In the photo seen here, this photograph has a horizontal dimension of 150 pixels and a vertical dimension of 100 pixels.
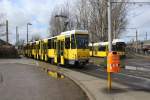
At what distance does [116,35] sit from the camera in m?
75.4

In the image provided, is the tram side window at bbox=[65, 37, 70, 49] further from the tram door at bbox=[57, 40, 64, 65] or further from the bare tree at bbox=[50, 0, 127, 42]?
the bare tree at bbox=[50, 0, 127, 42]

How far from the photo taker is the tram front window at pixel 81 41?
3409 centimetres

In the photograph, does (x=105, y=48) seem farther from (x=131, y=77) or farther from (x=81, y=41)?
(x=131, y=77)

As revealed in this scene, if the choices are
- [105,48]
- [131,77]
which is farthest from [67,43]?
[105,48]

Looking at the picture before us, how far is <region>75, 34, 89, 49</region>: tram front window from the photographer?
112 ft

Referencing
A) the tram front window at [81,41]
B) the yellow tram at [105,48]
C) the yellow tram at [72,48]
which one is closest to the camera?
the yellow tram at [72,48]

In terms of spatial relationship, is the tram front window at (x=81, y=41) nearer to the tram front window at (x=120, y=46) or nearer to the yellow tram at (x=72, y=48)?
the yellow tram at (x=72, y=48)

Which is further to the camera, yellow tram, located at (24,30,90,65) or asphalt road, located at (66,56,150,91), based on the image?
yellow tram, located at (24,30,90,65)

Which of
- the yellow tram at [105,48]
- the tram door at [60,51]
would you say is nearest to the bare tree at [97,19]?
the yellow tram at [105,48]

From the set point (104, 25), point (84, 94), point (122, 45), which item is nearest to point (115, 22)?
point (104, 25)

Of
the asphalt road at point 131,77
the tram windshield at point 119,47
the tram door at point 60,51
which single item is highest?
the tram windshield at point 119,47

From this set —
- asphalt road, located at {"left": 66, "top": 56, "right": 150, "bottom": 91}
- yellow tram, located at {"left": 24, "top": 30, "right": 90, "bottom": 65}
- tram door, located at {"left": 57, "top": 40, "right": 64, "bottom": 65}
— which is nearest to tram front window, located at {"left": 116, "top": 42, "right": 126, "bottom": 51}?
yellow tram, located at {"left": 24, "top": 30, "right": 90, "bottom": 65}

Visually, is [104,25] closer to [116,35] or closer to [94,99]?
[116,35]

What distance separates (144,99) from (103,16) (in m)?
56.5
